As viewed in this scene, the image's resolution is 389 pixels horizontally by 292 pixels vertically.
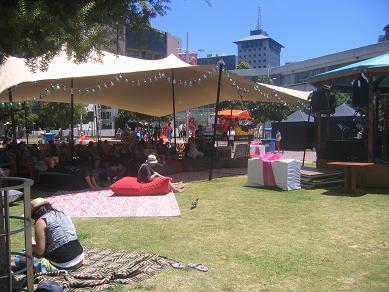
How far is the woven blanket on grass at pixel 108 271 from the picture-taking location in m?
4.18

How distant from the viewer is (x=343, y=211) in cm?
765

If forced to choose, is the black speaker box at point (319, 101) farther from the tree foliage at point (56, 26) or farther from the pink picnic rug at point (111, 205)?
the tree foliage at point (56, 26)

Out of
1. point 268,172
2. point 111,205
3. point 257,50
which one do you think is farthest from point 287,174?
point 257,50

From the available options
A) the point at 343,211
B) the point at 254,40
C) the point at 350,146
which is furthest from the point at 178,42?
the point at 254,40

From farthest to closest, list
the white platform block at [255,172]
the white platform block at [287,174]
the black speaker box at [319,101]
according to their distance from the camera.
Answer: the black speaker box at [319,101], the white platform block at [255,172], the white platform block at [287,174]

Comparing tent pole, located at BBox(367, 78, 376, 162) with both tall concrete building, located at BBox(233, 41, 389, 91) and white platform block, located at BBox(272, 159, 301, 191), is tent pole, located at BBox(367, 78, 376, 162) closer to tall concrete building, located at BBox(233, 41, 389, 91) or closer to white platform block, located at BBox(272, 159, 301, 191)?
white platform block, located at BBox(272, 159, 301, 191)

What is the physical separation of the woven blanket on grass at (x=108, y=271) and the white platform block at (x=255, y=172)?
5.90 metres

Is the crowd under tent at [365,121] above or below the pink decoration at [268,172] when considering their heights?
above

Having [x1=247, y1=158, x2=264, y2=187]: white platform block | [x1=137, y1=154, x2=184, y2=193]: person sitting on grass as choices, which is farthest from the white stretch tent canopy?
[x1=247, y1=158, x2=264, y2=187]: white platform block

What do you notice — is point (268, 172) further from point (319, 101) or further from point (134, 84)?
point (134, 84)

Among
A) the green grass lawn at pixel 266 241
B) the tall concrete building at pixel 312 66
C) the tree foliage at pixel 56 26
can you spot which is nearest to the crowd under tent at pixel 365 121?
the green grass lawn at pixel 266 241

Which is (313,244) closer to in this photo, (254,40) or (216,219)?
(216,219)

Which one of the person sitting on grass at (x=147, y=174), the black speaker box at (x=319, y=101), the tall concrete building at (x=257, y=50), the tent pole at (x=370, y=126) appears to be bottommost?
the person sitting on grass at (x=147, y=174)

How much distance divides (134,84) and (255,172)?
6403 millimetres
